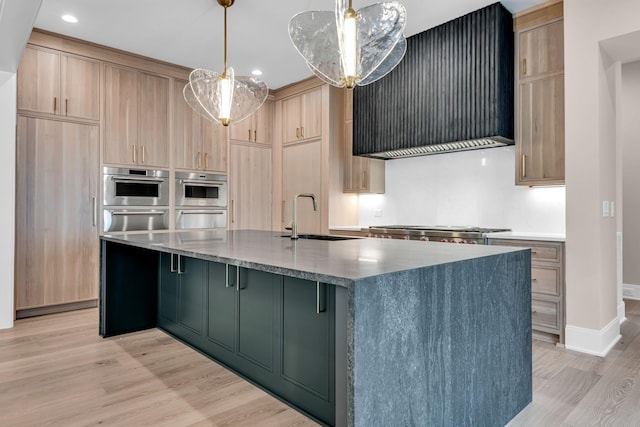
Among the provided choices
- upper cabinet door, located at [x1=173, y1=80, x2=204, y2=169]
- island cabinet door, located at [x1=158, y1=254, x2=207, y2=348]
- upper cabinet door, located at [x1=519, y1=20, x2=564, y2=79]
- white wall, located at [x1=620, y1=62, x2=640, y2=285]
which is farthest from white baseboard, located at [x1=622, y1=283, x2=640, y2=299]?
upper cabinet door, located at [x1=173, y1=80, x2=204, y2=169]

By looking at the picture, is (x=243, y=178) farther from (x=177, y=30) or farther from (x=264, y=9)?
(x=264, y=9)

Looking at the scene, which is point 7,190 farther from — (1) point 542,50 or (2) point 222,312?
(1) point 542,50

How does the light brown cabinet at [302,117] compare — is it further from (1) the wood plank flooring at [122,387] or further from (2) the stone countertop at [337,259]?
(2) the stone countertop at [337,259]

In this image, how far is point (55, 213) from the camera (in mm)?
3990

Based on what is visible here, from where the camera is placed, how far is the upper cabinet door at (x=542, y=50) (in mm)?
3309

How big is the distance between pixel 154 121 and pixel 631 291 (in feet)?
19.7

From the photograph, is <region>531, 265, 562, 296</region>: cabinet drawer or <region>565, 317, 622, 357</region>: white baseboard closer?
<region>565, 317, 622, 357</region>: white baseboard

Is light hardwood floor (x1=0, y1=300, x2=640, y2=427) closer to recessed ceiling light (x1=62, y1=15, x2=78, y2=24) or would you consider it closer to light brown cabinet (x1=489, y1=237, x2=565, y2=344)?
light brown cabinet (x1=489, y1=237, x2=565, y2=344)

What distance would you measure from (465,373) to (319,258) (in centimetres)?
78

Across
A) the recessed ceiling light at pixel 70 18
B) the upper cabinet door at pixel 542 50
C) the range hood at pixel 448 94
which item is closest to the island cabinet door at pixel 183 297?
the recessed ceiling light at pixel 70 18

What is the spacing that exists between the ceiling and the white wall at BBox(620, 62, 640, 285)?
2.46 metres

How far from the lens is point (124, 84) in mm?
4453

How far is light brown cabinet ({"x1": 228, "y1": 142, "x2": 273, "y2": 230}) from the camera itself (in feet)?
17.7

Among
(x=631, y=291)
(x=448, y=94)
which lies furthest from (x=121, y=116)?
(x=631, y=291)
